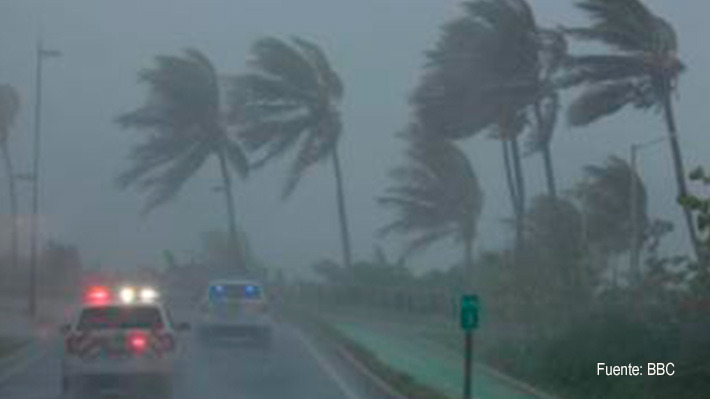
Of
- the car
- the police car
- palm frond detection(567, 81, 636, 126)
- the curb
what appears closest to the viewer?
the curb

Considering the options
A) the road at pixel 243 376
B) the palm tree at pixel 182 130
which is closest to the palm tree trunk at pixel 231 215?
the palm tree at pixel 182 130

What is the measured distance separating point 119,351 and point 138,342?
37cm

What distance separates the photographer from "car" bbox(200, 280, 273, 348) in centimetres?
4369

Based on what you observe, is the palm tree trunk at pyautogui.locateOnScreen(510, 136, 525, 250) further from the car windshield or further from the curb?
the car windshield

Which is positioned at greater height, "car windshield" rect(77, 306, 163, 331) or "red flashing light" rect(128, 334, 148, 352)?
"car windshield" rect(77, 306, 163, 331)

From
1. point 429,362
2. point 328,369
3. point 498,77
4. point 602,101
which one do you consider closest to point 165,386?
point 328,369

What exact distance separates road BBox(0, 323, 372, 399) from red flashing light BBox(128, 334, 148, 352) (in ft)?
3.08

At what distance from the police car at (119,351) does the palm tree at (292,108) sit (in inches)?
1760

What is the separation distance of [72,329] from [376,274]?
4235 centimetres

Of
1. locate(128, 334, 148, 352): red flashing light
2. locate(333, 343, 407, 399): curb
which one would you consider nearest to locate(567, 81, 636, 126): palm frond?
locate(333, 343, 407, 399): curb

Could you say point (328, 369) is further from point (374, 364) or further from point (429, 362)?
point (429, 362)

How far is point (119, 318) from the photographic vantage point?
27.9m

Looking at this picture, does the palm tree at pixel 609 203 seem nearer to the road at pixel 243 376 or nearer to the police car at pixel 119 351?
the road at pixel 243 376

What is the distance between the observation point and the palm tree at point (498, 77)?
51719 millimetres
